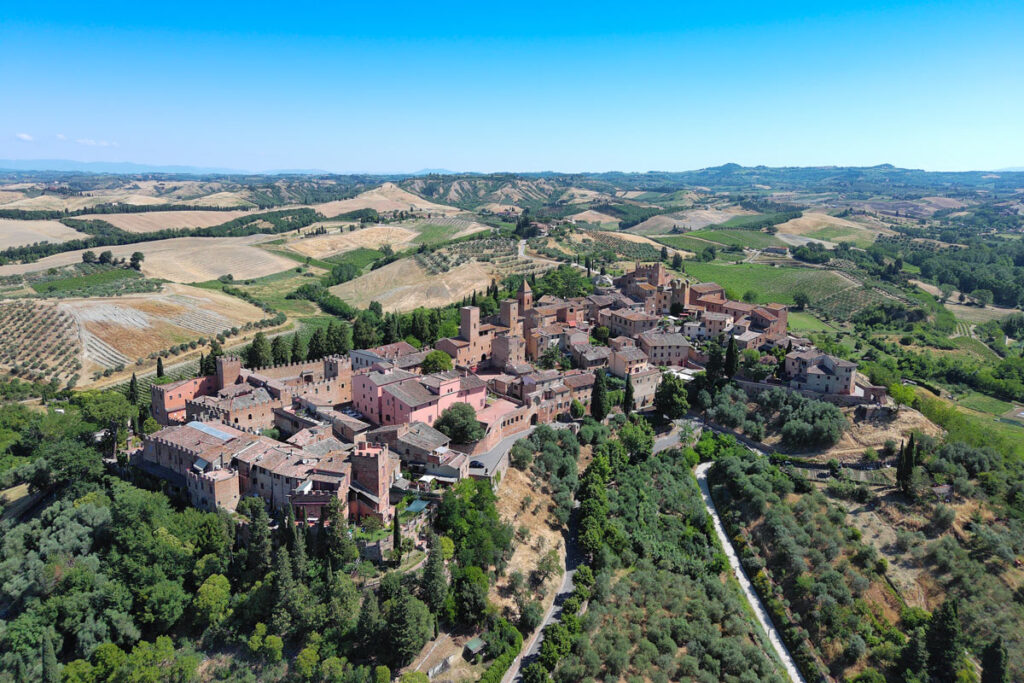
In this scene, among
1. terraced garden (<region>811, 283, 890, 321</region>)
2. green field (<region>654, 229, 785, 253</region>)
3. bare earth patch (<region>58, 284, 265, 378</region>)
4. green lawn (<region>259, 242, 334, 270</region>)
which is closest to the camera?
bare earth patch (<region>58, 284, 265, 378</region>)

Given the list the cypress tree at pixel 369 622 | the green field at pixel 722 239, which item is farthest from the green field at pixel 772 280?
the cypress tree at pixel 369 622

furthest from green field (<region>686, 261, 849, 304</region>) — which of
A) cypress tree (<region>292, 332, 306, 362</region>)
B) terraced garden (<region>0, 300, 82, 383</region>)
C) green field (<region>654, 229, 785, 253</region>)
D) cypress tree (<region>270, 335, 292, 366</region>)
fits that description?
terraced garden (<region>0, 300, 82, 383</region>)

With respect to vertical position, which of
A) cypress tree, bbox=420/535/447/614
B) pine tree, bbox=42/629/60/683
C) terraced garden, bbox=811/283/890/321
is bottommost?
pine tree, bbox=42/629/60/683

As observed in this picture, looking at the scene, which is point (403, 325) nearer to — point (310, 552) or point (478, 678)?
point (310, 552)

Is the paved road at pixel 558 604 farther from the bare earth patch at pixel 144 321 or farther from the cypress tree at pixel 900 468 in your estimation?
the bare earth patch at pixel 144 321

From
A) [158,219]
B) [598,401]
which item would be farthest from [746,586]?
[158,219]

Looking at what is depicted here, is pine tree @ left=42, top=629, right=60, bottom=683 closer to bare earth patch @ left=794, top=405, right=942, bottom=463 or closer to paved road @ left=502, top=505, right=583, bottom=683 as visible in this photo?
paved road @ left=502, top=505, right=583, bottom=683

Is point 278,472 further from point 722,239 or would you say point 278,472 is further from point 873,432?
point 722,239
